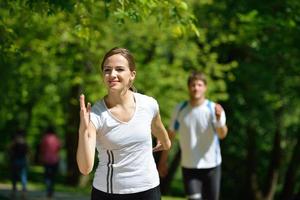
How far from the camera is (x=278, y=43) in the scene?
17297 mm

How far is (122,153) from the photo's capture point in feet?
15.9

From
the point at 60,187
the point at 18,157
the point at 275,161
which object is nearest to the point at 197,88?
the point at 18,157

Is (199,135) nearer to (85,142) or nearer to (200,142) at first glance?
(200,142)

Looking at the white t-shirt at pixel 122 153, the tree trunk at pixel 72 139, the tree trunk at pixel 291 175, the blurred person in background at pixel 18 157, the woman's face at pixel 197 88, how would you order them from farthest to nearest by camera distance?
the tree trunk at pixel 72 139 → the tree trunk at pixel 291 175 → the blurred person in background at pixel 18 157 → the woman's face at pixel 197 88 → the white t-shirt at pixel 122 153

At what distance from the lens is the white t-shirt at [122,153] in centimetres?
479

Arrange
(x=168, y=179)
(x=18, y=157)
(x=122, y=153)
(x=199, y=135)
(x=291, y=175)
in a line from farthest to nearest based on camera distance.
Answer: (x=168, y=179) < (x=291, y=175) < (x=18, y=157) < (x=199, y=135) < (x=122, y=153)

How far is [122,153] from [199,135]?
3.60 m

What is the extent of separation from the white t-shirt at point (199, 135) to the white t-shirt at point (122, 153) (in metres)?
3.39

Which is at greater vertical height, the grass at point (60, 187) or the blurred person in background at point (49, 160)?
the blurred person in background at point (49, 160)

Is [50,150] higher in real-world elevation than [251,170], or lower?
higher

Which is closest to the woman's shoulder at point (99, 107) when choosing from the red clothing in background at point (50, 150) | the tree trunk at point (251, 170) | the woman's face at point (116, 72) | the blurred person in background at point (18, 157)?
the woman's face at point (116, 72)

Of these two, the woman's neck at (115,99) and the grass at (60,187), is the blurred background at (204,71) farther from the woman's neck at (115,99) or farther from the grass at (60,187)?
the woman's neck at (115,99)

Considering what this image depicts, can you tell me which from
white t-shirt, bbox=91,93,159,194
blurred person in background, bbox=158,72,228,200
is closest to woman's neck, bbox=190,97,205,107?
blurred person in background, bbox=158,72,228,200

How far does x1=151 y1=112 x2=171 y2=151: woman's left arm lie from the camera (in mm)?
5262
